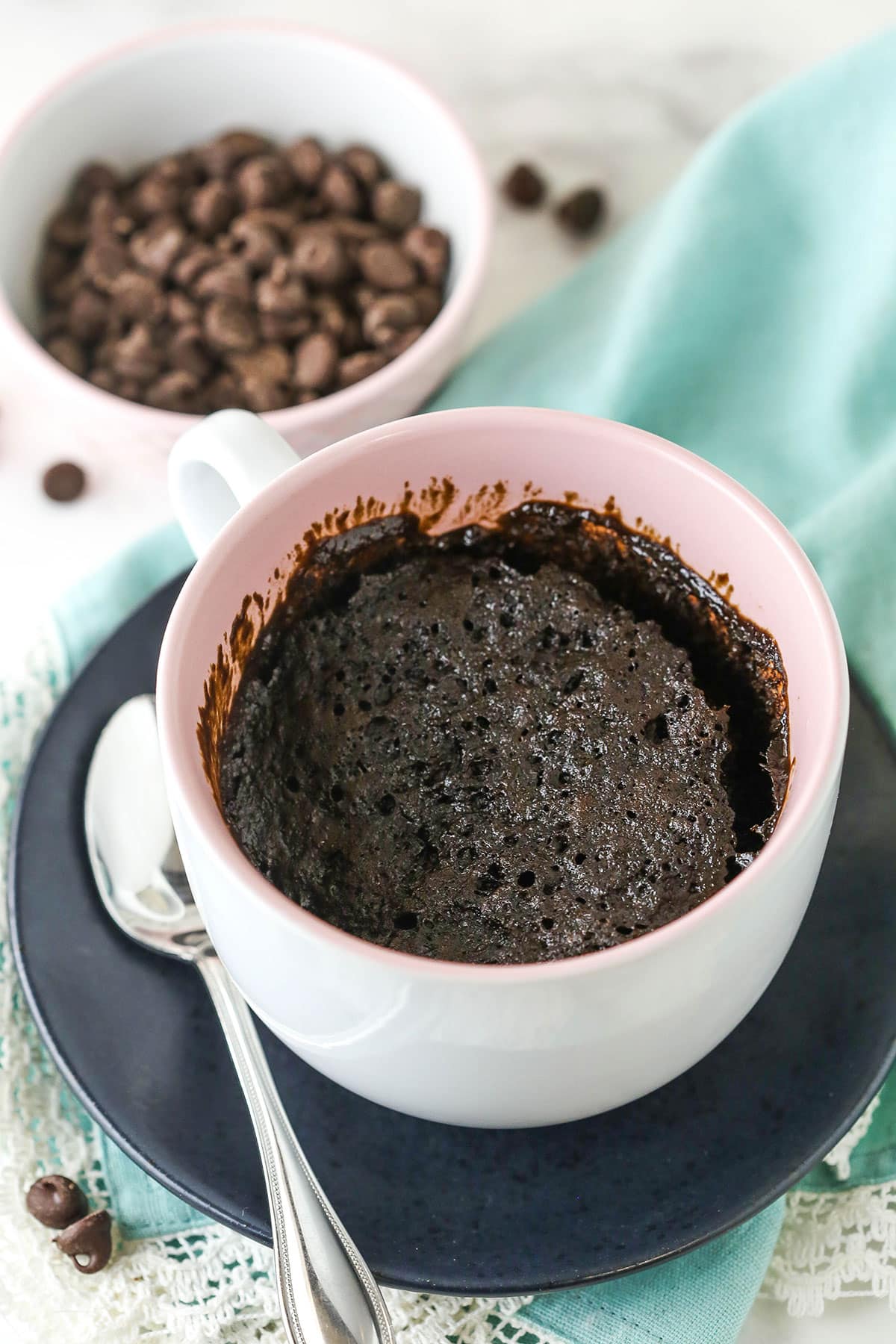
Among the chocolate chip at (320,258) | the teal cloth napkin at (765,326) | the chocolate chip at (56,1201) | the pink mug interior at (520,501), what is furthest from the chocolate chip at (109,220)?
the chocolate chip at (56,1201)

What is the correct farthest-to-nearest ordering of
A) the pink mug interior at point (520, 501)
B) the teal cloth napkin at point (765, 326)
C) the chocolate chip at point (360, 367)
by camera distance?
the chocolate chip at point (360, 367) < the teal cloth napkin at point (765, 326) < the pink mug interior at point (520, 501)

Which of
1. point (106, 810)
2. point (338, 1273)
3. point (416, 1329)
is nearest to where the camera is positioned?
point (338, 1273)

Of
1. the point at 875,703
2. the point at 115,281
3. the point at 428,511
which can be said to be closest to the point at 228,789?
the point at 428,511

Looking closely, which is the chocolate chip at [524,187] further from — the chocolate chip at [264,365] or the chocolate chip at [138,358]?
the chocolate chip at [138,358]

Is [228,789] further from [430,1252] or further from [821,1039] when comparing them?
[821,1039]

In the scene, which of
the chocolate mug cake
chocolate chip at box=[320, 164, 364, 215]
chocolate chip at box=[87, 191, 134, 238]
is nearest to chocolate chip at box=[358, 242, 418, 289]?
chocolate chip at box=[320, 164, 364, 215]

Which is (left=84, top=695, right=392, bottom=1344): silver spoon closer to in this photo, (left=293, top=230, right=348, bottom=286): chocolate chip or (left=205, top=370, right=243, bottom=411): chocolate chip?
(left=205, top=370, right=243, bottom=411): chocolate chip

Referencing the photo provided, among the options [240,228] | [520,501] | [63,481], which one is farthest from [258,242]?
[520,501]
